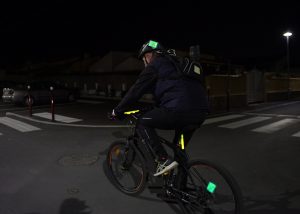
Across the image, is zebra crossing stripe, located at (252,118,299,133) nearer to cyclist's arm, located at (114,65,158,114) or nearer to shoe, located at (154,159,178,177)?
shoe, located at (154,159,178,177)

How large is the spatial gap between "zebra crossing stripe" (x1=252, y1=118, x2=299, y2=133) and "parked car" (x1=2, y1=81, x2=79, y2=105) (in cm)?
1160

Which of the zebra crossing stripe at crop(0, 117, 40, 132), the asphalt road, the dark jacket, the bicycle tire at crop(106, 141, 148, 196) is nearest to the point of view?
the dark jacket

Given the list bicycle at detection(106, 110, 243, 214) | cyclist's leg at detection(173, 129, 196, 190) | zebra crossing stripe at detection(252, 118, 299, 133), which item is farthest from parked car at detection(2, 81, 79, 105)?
cyclist's leg at detection(173, 129, 196, 190)

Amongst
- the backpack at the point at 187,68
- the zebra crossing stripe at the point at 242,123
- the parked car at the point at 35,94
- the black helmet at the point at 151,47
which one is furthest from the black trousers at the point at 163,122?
the parked car at the point at 35,94

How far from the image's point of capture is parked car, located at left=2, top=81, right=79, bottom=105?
57.2 feet

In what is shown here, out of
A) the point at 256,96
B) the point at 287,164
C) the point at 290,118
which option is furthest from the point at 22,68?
the point at 287,164

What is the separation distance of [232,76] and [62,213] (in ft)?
48.8

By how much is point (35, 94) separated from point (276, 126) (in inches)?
518

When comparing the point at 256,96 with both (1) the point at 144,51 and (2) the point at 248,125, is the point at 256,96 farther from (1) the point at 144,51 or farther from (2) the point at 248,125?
(1) the point at 144,51

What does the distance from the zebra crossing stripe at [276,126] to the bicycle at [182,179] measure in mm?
6063

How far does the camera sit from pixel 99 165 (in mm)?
5875

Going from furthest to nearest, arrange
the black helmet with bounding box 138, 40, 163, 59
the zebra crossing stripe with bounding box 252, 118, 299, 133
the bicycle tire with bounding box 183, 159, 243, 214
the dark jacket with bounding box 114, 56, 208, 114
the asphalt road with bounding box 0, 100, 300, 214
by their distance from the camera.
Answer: the zebra crossing stripe with bounding box 252, 118, 299, 133 < the asphalt road with bounding box 0, 100, 300, 214 < the black helmet with bounding box 138, 40, 163, 59 < the dark jacket with bounding box 114, 56, 208, 114 < the bicycle tire with bounding box 183, 159, 243, 214

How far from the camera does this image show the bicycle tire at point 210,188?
3.21 metres

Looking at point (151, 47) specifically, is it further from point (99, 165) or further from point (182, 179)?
point (99, 165)
